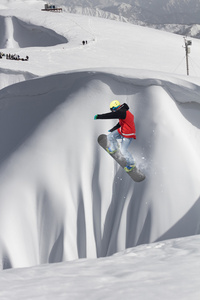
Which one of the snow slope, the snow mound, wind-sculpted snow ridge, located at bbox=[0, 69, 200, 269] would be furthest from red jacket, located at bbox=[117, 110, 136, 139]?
the snow mound

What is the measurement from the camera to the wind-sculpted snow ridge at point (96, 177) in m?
13.1

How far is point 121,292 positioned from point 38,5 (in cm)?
6949

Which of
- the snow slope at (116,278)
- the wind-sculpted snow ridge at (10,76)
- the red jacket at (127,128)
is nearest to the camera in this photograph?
the snow slope at (116,278)

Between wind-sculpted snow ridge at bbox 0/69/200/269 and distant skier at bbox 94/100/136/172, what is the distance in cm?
378

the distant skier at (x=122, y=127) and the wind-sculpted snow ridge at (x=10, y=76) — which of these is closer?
the distant skier at (x=122, y=127)

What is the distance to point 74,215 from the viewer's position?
1348cm

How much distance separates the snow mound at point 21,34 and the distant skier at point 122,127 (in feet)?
154

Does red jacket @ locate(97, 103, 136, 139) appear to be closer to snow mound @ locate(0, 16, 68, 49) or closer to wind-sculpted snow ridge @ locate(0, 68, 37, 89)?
wind-sculpted snow ridge @ locate(0, 68, 37, 89)

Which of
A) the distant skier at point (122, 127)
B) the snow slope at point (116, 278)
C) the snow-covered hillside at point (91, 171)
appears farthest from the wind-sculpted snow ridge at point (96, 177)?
the snow slope at point (116, 278)

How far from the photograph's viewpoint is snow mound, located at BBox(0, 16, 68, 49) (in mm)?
56019

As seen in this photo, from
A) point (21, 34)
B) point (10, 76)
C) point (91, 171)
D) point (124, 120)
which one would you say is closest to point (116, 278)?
point (124, 120)

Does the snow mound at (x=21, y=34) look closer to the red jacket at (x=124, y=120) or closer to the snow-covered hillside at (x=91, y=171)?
the snow-covered hillside at (x=91, y=171)

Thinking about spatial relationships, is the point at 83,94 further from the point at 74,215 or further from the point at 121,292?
the point at 121,292

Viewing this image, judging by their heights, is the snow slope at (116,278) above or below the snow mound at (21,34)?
below
